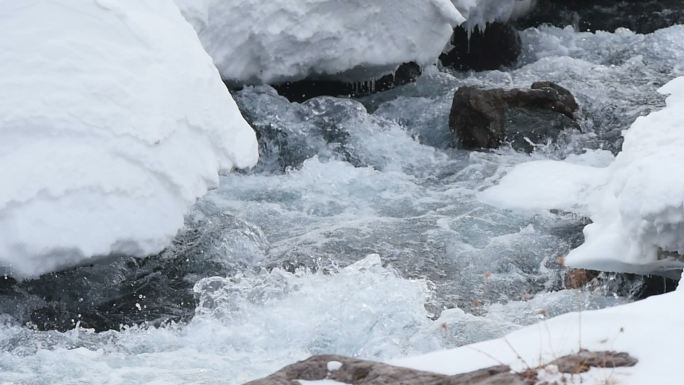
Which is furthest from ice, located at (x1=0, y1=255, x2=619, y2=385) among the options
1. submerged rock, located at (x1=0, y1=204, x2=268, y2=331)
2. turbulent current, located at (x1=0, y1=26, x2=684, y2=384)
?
submerged rock, located at (x1=0, y1=204, x2=268, y2=331)

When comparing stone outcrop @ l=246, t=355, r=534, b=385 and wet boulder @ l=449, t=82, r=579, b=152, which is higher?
stone outcrop @ l=246, t=355, r=534, b=385

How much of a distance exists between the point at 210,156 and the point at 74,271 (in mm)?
1154

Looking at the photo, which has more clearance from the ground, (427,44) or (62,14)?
(62,14)

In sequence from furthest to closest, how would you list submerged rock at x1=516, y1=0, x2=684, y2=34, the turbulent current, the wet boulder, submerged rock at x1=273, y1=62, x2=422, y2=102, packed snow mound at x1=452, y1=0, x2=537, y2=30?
submerged rock at x1=516, y1=0, x2=684, y2=34
packed snow mound at x1=452, y1=0, x2=537, y2=30
submerged rock at x1=273, y1=62, x2=422, y2=102
the wet boulder
the turbulent current

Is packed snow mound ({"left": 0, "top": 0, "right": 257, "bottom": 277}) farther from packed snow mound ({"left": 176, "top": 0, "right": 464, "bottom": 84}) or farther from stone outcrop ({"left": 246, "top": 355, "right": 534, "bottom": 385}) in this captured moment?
stone outcrop ({"left": 246, "top": 355, "right": 534, "bottom": 385})

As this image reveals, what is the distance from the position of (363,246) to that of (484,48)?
5.07 metres

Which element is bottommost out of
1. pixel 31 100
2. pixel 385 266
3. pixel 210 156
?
pixel 385 266

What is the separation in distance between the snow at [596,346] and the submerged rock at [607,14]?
9.72 m

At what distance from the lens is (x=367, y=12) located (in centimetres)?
998

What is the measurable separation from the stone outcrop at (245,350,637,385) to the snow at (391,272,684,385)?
0.04 m

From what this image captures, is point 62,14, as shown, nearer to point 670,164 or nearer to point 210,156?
point 210,156

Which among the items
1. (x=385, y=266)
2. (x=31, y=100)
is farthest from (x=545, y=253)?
(x=31, y=100)

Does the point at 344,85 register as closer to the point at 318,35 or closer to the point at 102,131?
the point at 318,35

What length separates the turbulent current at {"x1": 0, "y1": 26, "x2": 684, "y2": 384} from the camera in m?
5.79
